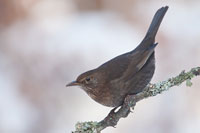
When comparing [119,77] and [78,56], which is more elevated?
[78,56]

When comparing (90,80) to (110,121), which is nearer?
(110,121)

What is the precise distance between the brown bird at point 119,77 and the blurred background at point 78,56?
2.75 m

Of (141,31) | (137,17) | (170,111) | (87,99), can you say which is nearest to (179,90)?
(170,111)

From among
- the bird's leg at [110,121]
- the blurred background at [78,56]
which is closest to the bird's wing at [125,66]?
the bird's leg at [110,121]

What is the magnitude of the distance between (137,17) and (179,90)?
2.96 m

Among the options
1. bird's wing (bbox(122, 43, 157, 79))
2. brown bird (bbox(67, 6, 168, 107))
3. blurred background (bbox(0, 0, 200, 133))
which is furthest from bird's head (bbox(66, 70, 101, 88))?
blurred background (bbox(0, 0, 200, 133))

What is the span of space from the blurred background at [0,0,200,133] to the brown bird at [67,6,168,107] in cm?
275

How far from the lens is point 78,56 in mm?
9273

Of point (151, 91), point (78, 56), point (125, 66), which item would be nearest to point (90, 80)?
point (125, 66)

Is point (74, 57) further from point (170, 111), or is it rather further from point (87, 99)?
point (170, 111)

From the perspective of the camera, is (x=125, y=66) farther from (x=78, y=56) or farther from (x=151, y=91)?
(x=78, y=56)

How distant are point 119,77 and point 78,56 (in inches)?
182

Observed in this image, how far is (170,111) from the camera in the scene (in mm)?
7672

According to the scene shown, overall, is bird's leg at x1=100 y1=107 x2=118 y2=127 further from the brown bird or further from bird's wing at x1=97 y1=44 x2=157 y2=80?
bird's wing at x1=97 y1=44 x2=157 y2=80
